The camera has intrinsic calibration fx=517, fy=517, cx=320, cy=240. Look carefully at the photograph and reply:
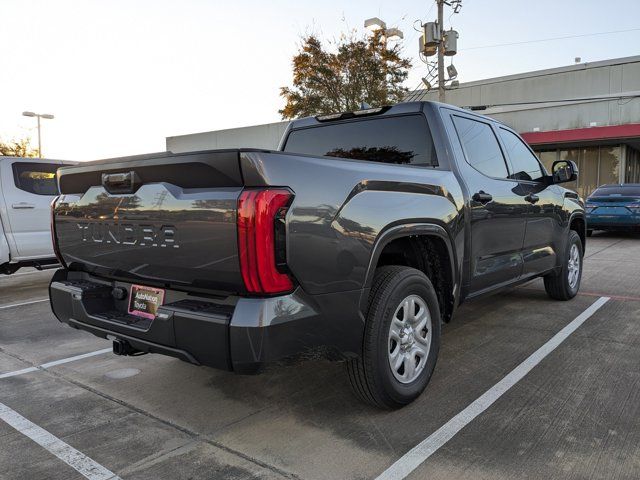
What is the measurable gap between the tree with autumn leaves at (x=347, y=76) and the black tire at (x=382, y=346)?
19309mm

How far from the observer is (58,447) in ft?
9.19

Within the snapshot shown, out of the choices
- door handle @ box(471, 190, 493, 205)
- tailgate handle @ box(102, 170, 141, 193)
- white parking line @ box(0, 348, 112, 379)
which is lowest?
white parking line @ box(0, 348, 112, 379)

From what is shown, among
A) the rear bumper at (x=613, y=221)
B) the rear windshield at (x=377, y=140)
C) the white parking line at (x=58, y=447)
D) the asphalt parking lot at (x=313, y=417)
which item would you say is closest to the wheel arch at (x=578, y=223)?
the asphalt parking lot at (x=313, y=417)

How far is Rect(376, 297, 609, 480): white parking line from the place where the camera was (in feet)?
8.27

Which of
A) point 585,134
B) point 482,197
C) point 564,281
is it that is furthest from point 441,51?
point 482,197

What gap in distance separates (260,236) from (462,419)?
1.69 metres

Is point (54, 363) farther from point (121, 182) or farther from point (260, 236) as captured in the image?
point (260, 236)

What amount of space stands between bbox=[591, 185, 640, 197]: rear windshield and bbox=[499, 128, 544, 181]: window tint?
10.3m

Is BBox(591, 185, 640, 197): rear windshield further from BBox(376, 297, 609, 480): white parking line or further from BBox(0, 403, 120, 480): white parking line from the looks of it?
BBox(0, 403, 120, 480): white parking line

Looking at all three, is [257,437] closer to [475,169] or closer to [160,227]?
[160,227]

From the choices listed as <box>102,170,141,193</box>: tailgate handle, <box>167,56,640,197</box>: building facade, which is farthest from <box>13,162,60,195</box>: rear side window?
<box>167,56,640,197</box>: building facade

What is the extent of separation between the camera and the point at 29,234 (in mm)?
7410

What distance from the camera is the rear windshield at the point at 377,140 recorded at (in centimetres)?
389

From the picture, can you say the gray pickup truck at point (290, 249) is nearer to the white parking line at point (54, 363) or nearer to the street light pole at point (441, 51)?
the white parking line at point (54, 363)
